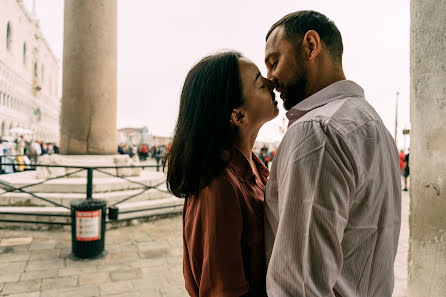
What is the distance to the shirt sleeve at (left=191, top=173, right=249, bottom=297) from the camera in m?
1.28

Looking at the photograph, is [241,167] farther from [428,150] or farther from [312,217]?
[428,150]

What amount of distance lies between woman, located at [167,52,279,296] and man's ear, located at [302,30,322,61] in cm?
28

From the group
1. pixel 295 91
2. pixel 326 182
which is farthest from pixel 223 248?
pixel 295 91

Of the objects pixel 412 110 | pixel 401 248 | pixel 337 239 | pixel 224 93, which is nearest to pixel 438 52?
pixel 412 110

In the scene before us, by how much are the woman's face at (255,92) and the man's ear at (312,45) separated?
0.26 m

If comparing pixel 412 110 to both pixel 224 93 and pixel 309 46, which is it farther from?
pixel 224 93

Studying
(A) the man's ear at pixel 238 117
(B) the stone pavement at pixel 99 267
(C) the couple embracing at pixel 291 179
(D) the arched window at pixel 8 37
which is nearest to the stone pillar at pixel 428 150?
(C) the couple embracing at pixel 291 179

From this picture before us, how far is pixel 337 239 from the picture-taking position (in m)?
0.98

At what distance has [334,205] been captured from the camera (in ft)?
3.20

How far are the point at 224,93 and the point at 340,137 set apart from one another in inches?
23.3

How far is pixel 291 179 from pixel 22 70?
196ft

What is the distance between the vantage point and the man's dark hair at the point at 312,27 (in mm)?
1337

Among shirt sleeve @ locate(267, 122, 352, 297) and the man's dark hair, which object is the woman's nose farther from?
shirt sleeve @ locate(267, 122, 352, 297)

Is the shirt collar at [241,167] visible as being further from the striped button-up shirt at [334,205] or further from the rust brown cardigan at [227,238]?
the striped button-up shirt at [334,205]
